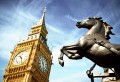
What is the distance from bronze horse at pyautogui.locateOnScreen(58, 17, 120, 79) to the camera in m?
5.53

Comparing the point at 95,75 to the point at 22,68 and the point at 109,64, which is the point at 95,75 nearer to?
the point at 109,64

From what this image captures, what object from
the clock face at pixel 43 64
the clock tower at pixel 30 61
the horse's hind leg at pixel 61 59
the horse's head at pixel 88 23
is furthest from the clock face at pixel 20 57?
the horse's hind leg at pixel 61 59

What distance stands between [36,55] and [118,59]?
4405 centimetres

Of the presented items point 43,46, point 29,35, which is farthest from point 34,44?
point 29,35

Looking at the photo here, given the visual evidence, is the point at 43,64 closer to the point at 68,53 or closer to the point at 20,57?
the point at 20,57

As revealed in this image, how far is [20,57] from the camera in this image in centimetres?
4969

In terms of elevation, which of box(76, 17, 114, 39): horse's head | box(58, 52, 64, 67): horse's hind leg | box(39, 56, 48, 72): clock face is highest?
box(39, 56, 48, 72): clock face

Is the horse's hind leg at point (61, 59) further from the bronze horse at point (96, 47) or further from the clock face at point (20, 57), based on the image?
the clock face at point (20, 57)

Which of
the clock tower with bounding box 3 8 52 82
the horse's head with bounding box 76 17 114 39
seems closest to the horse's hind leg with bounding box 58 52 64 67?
the horse's head with bounding box 76 17 114 39

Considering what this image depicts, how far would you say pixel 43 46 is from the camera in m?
53.2

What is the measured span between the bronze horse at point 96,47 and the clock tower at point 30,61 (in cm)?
3930

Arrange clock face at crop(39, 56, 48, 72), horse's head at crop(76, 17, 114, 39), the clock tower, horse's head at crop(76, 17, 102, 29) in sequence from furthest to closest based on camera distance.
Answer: clock face at crop(39, 56, 48, 72) → the clock tower → horse's head at crop(76, 17, 102, 29) → horse's head at crop(76, 17, 114, 39)

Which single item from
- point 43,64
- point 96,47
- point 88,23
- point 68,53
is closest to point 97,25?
point 88,23

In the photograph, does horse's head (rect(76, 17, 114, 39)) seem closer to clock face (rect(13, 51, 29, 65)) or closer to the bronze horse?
the bronze horse
